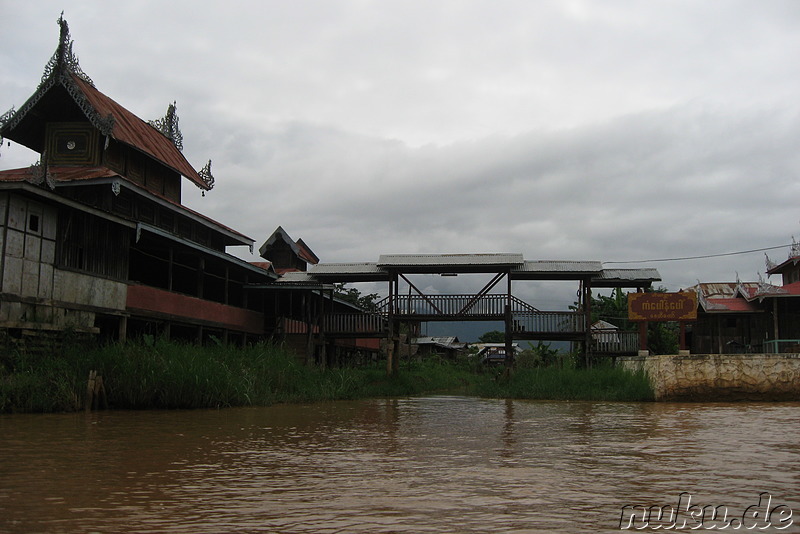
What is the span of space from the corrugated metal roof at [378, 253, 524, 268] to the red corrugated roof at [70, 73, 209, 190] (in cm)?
747

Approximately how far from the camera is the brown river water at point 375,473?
463 centimetres

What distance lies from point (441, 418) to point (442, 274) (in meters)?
11.3

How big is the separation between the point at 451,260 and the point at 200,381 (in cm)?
1111

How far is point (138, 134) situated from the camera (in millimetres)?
22719

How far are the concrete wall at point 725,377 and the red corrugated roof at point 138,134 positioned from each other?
15621 millimetres

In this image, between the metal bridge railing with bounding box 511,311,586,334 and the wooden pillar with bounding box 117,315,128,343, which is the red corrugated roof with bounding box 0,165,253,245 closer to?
the wooden pillar with bounding box 117,315,128,343

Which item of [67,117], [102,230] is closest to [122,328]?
[102,230]

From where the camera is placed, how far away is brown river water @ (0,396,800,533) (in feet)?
15.2

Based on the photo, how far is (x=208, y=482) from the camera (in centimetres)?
596

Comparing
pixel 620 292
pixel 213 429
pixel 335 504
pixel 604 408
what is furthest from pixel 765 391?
pixel 335 504

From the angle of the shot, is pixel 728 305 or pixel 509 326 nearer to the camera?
pixel 509 326

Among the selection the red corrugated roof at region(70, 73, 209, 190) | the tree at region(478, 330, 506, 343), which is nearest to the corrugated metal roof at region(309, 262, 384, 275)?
the red corrugated roof at region(70, 73, 209, 190)

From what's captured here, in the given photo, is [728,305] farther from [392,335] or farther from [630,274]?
[392,335]

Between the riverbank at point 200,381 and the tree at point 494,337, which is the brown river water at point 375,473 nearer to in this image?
the riverbank at point 200,381
